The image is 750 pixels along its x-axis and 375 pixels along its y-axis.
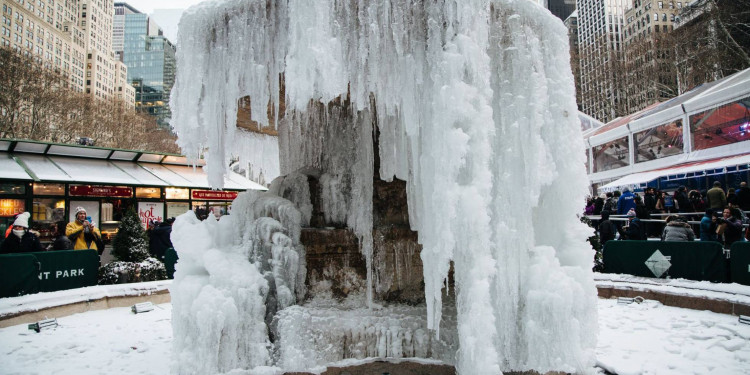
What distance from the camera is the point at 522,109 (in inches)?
144

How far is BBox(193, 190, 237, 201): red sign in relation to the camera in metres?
18.1

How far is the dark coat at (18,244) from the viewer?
7.54 m

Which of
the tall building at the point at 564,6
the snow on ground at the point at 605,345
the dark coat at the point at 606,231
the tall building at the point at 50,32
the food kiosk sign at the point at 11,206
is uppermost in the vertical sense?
the tall building at the point at 564,6

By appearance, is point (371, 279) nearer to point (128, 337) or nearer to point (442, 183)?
point (442, 183)

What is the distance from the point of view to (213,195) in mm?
18703

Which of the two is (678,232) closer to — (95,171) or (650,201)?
(650,201)

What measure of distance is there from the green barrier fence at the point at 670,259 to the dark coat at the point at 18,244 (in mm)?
11360

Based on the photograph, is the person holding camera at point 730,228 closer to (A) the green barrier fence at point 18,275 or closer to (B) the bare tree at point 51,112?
(A) the green barrier fence at point 18,275

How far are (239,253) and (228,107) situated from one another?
1550 millimetres

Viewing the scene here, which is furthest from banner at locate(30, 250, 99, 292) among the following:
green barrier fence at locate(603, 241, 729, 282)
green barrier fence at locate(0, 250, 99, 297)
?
green barrier fence at locate(603, 241, 729, 282)

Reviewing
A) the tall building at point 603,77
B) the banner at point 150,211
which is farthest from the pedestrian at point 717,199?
the tall building at point 603,77

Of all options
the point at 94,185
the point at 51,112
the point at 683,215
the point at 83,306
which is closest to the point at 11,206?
the point at 94,185

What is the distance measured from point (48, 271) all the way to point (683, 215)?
46.6ft

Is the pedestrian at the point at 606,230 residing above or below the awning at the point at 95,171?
below
